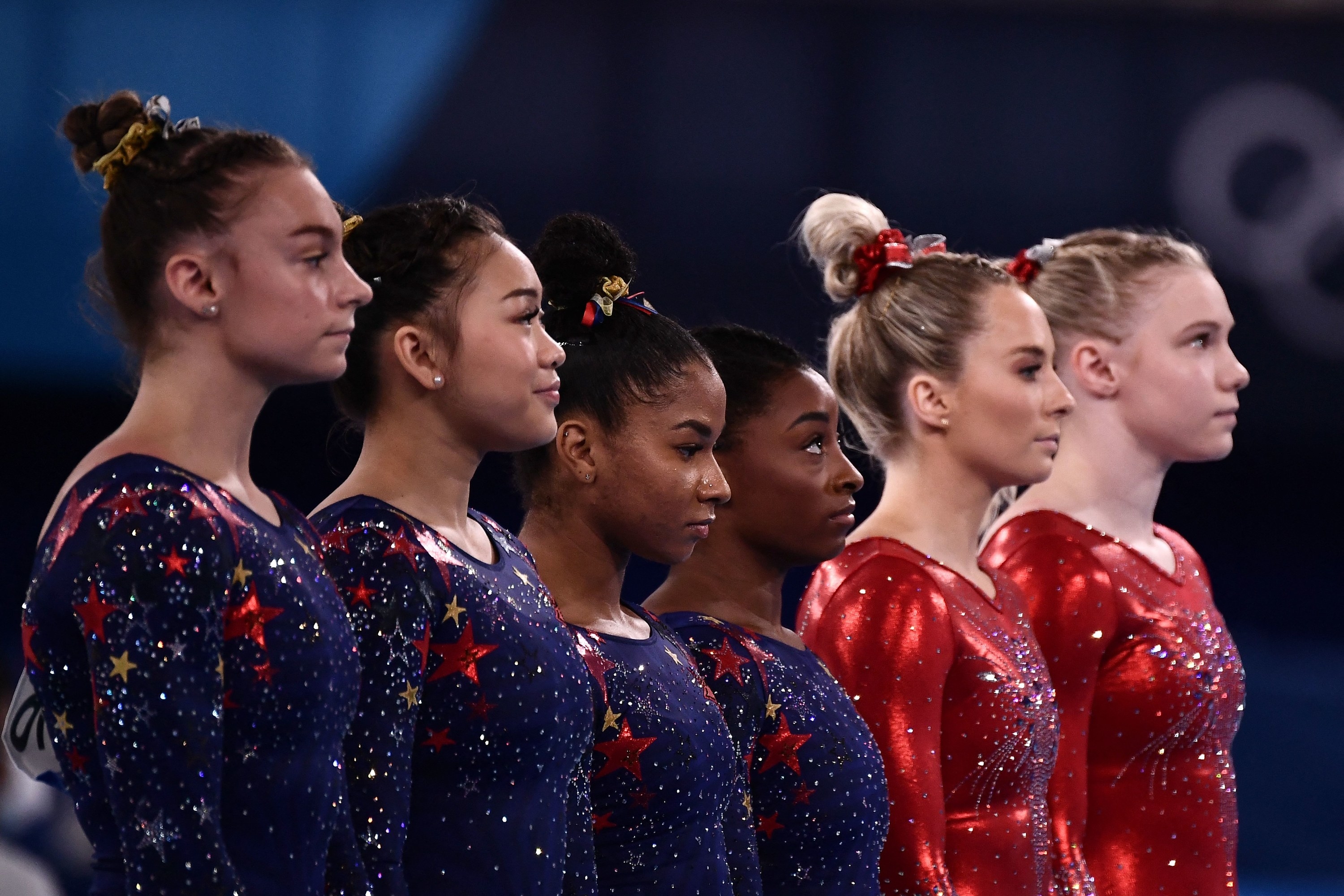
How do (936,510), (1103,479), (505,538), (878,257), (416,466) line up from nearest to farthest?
(416,466) < (505,538) < (936,510) < (878,257) < (1103,479)

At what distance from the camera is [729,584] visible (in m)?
2.59

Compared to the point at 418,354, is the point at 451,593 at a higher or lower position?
lower


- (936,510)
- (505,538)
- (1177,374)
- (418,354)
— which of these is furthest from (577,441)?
(1177,374)

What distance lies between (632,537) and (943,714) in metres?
0.67

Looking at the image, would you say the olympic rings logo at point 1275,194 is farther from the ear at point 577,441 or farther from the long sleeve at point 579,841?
the long sleeve at point 579,841

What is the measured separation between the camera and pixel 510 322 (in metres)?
Answer: 2.11

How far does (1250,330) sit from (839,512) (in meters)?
3.86

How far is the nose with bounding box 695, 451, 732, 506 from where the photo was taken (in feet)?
7.62

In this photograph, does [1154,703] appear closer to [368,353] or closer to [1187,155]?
[368,353]

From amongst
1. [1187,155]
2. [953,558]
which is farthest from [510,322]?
[1187,155]

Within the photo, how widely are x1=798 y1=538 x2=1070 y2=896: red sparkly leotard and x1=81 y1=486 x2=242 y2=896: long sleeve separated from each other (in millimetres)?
1246

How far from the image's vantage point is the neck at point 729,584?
8.46 ft

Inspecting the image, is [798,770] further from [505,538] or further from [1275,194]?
[1275,194]

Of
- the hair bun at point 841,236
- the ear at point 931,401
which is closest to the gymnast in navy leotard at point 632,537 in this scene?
the ear at point 931,401
